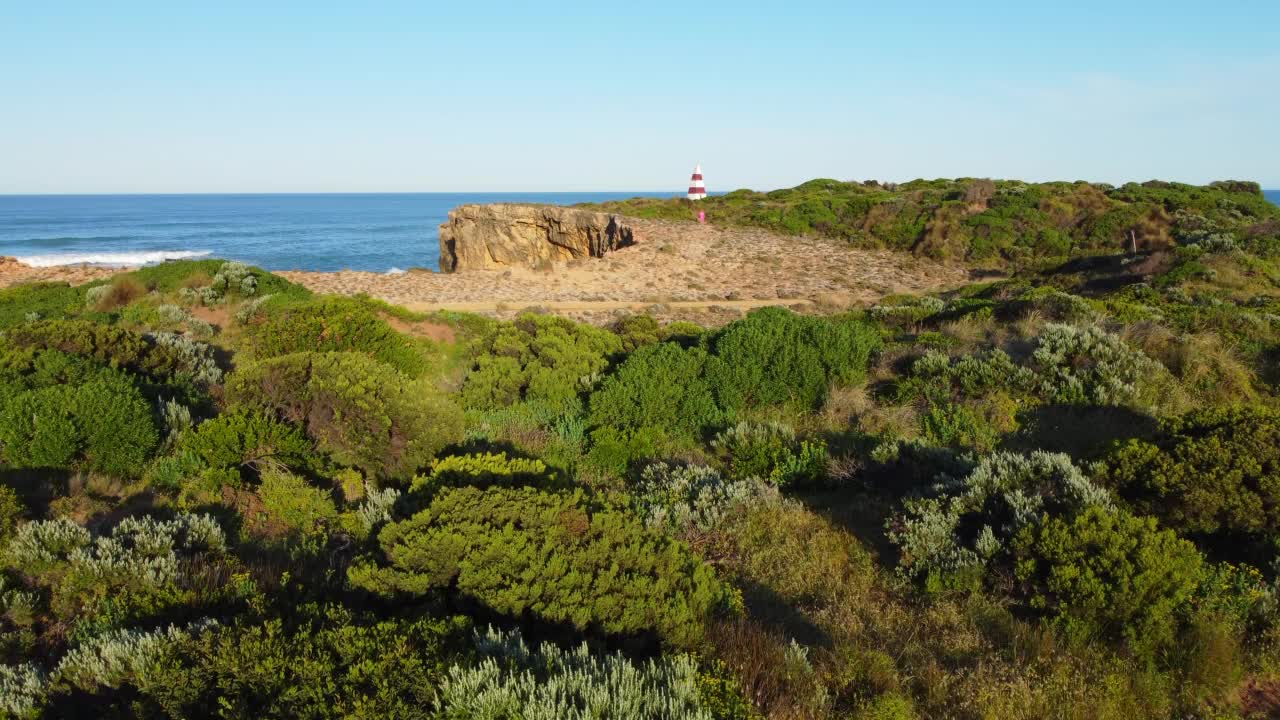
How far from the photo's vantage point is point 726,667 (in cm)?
341

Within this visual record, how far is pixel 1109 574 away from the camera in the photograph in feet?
14.2

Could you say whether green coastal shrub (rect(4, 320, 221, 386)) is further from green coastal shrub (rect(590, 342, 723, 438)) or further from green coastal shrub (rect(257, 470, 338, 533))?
green coastal shrub (rect(590, 342, 723, 438))

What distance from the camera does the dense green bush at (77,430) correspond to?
6.41 m

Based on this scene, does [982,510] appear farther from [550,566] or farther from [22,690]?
[22,690]

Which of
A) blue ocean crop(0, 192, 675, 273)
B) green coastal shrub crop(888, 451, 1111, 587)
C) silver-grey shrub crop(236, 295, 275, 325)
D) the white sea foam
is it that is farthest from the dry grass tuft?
the white sea foam

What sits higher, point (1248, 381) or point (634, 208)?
point (634, 208)

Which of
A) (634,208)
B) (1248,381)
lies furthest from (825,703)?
(634,208)

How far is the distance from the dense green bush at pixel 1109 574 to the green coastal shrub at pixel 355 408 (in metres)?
5.46

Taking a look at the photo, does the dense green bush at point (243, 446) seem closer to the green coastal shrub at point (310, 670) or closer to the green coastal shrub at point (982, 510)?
the green coastal shrub at point (310, 670)

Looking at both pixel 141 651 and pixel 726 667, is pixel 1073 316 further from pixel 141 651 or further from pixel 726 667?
pixel 141 651

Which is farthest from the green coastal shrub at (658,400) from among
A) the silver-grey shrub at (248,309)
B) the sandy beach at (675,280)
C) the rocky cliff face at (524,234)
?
the rocky cliff face at (524,234)

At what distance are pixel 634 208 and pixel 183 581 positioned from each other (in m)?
41.4

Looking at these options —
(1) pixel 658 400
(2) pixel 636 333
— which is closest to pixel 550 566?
(1) pixel 658 400

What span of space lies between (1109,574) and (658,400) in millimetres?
5201
